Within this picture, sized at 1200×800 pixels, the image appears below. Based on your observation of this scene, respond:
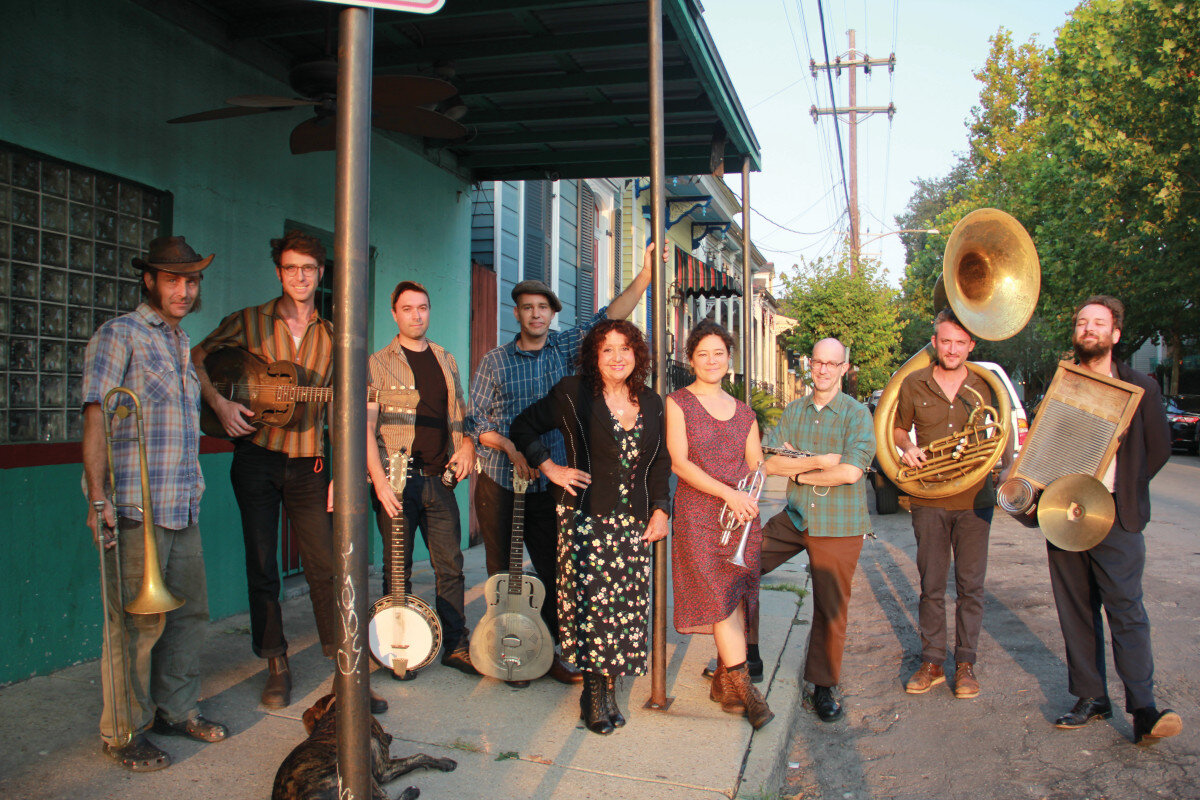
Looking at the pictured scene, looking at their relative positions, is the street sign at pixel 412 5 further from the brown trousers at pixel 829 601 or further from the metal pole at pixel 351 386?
the brown trousers at pixel 829 601

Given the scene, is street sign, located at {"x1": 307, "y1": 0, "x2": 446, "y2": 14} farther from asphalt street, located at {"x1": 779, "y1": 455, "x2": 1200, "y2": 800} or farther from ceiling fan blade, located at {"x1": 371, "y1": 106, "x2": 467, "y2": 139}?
asphalt street, located at {"x1": 779, "y1": 455, "x2": 1200, "y2": 800}

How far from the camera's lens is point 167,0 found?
493 centimetres

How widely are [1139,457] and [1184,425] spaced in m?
25.8

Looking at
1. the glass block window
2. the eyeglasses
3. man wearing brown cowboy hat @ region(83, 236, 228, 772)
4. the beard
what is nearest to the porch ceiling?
the glass block window

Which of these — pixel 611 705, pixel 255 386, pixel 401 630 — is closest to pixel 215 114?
pixel 255 386

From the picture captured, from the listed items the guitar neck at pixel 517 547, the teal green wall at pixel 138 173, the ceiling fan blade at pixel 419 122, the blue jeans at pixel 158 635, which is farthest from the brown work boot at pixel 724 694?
the ceiling fan blade at pixel 419 122

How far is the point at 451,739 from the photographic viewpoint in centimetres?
375

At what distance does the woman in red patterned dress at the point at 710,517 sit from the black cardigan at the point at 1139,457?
1.76 metres

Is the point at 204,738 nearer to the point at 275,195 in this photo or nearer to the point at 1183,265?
the point at 275,195

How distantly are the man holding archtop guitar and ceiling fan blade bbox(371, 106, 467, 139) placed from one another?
0.92 m

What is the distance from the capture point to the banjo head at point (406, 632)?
4.20 metres

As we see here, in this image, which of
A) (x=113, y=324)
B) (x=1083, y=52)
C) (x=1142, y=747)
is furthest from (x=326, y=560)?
(x=1083, y=52)

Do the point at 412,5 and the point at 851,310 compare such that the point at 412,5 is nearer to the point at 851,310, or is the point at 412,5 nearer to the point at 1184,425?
the point at 851,310

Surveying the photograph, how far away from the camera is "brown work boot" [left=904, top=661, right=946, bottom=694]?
484 centimetres
